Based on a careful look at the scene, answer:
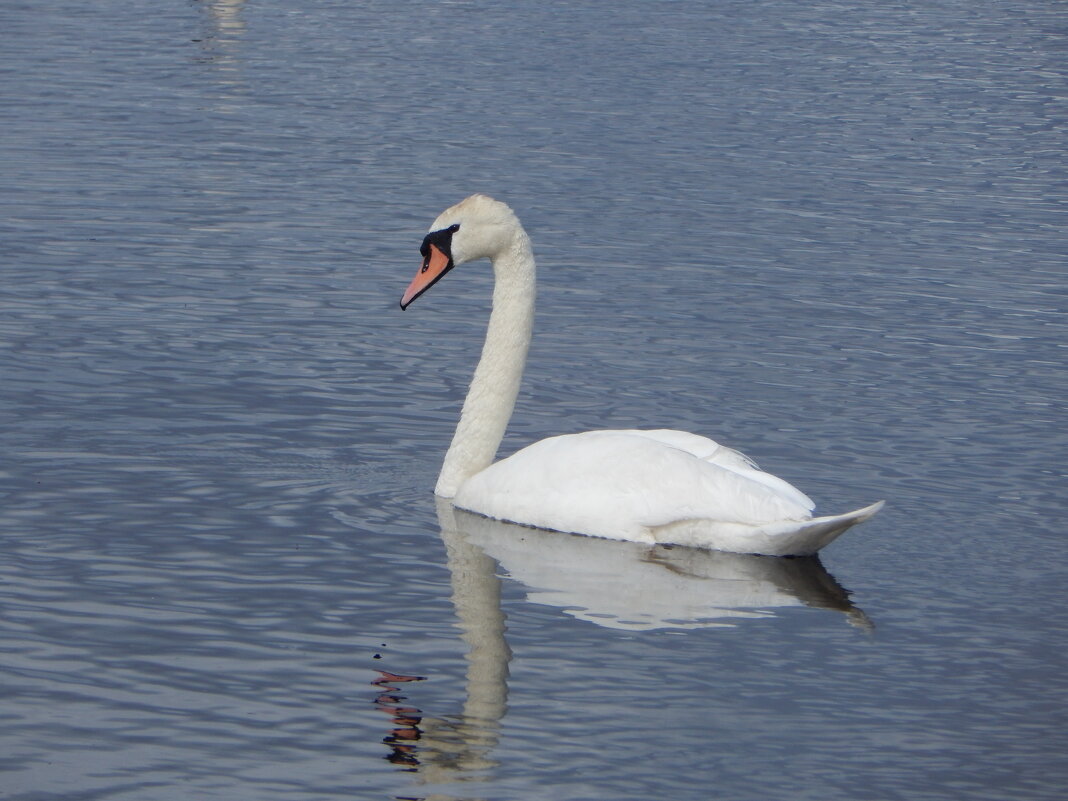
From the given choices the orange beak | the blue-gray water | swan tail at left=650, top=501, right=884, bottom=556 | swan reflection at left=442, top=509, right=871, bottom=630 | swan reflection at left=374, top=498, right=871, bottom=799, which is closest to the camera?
the blue-gray water

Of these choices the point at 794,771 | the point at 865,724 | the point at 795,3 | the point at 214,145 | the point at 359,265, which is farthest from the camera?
the point at 795,3

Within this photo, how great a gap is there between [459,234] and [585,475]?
5.41 feet

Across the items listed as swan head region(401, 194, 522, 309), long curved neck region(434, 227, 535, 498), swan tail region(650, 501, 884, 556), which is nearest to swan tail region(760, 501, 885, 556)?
swan tail region(650, 501, 884, 556)

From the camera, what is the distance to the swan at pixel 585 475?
905 cm

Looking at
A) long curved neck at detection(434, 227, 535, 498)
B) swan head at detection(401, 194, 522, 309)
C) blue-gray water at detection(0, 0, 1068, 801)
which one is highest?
swan head at detection(401, 194, 522, 309)

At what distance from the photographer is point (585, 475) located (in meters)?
9.46

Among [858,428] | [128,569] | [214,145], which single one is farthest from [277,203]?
[128,569]

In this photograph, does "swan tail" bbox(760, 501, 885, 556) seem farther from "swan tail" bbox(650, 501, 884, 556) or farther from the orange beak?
the orange beak

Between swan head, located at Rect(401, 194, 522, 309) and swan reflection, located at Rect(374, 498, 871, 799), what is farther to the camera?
swan head, located at Rect(401, 194, 522, 309)

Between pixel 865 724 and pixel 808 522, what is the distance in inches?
59.9

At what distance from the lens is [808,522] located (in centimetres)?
866

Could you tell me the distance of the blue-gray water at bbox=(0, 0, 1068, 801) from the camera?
7070 mm

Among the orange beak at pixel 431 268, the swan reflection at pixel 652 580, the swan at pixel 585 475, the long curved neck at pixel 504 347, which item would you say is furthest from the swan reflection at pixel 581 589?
the orange beak at pixel 431 268

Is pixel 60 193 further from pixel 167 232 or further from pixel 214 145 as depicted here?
pixel 214 145
